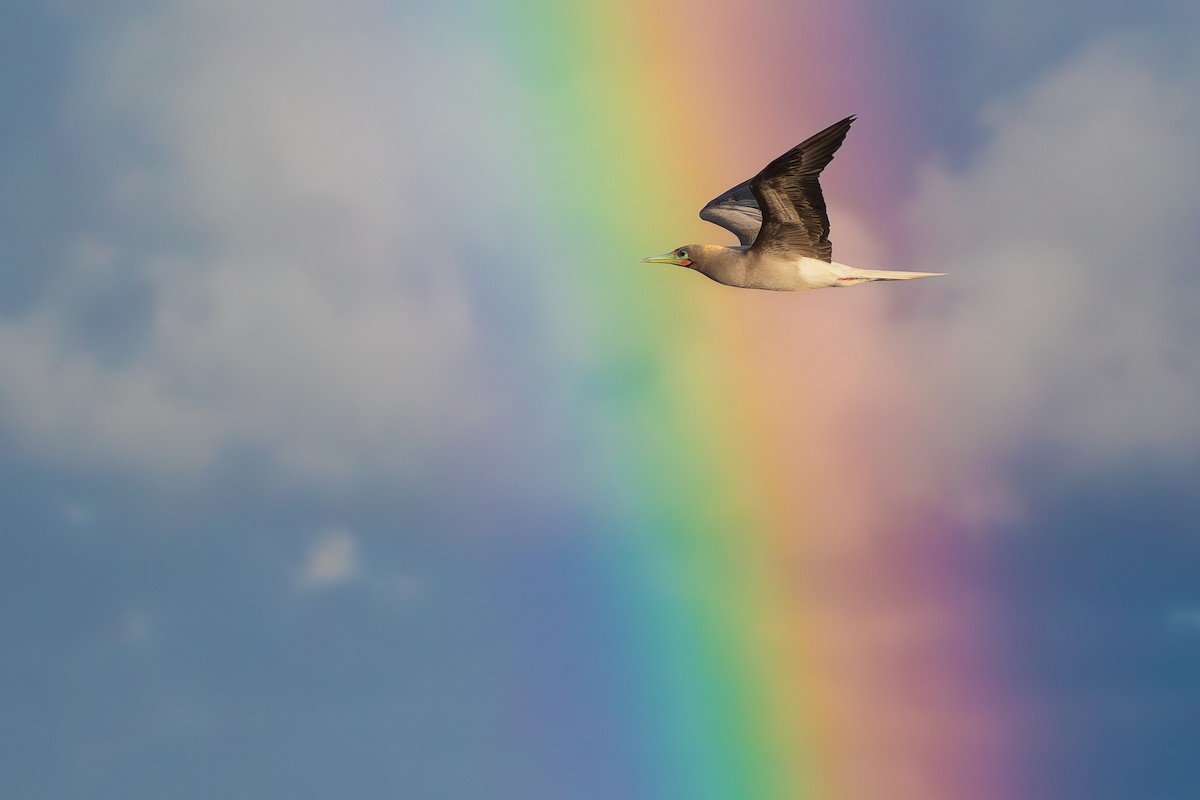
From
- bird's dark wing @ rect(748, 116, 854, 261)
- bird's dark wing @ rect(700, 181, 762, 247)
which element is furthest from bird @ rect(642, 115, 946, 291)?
bird's dark wing @ rect(700, 181, 762, 247)

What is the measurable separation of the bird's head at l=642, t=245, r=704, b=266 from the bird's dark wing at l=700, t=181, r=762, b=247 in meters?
5.73

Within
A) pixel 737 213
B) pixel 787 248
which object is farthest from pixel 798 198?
pixel 737 213

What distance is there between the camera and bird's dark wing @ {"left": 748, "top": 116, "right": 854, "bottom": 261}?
1314 inches

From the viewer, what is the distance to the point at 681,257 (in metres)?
39.4

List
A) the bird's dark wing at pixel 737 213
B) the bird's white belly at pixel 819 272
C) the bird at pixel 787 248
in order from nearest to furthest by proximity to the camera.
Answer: the bird at pixel 787 248 < the bird's white belly at pixel 819 272 < the bird's dark wing at pixel 737 213

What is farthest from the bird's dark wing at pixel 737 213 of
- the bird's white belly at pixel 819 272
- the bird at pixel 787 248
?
the bird's white belly at pixel 819 272

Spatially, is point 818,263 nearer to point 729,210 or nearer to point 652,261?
point 652,261

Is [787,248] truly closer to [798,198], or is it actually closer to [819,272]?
[819,272]

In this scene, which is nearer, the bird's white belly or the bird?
the bird

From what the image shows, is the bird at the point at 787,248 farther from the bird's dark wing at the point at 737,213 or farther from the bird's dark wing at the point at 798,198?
the bird's dark wing at the point at 737,213

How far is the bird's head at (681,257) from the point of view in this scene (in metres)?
39.0

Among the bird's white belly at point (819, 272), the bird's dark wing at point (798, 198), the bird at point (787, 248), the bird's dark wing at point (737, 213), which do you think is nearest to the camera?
the bird's dark wing at point (798, 198)

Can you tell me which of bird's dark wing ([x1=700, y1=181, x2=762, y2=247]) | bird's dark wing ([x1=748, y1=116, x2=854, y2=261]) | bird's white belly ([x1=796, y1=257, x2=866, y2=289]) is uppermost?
bird's dark wing ([x1=700, y1=181, x2=762, y2=247])

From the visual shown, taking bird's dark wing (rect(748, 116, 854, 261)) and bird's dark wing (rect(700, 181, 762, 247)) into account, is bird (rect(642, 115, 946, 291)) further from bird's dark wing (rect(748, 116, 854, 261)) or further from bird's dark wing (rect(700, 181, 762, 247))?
bird's dark wing (rect(700, 181, 762, 247))
